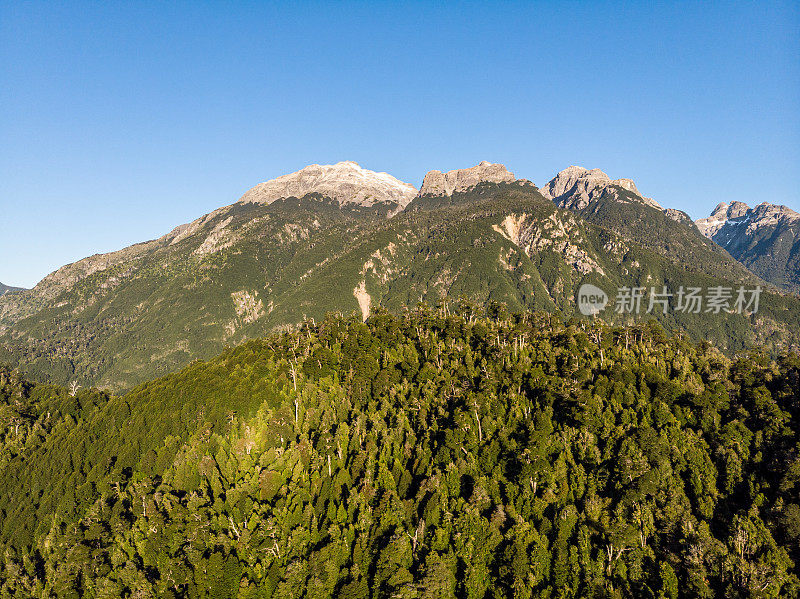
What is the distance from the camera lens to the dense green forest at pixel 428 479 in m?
77.0

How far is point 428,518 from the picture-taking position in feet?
285

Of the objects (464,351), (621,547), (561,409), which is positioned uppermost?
(464,351)

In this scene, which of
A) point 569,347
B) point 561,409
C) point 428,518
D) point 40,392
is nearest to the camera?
point 428,518

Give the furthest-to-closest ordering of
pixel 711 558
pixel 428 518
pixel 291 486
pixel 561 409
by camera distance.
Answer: pixel 561 409 → pixel 291 486 → pixel 428 518 → pixel 711 558

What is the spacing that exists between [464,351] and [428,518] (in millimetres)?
62456

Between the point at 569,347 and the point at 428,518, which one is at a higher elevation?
the point at 569,347

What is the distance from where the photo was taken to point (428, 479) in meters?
94.8

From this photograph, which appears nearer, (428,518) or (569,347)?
(428,518)

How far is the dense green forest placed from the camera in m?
77.0

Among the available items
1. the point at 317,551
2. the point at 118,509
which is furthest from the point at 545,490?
the point at 118,509

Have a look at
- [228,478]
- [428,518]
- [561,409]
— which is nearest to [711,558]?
[561,409]

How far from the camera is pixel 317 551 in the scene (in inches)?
3214

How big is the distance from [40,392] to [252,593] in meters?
184

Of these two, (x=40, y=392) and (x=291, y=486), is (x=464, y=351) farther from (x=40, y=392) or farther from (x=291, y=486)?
(x=40, y=392)
